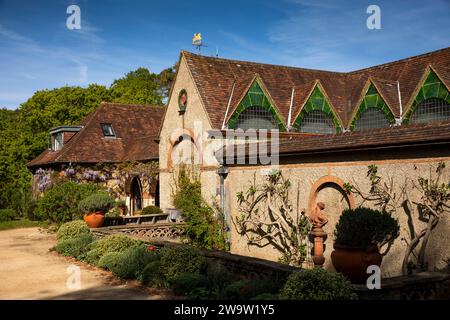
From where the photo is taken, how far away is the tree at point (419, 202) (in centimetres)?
997

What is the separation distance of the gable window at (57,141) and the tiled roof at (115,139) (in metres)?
0.43

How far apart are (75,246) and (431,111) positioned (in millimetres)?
14366

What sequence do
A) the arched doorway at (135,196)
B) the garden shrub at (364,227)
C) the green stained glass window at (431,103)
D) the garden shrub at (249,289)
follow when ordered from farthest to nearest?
the arched doorway at (135,196) < the green stained glass window at (431,103) < the garden shrub at (364,227) < the garden shrub at (249,289)

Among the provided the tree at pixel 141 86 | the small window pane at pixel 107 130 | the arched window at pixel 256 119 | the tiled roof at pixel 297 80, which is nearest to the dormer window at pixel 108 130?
the small window pane at pixel 107 130

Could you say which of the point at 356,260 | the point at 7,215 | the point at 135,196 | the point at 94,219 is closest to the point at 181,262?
the point at 356,260

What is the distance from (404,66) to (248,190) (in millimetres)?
12212

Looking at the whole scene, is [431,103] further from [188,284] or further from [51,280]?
[51,280]

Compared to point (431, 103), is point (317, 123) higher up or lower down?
lower down

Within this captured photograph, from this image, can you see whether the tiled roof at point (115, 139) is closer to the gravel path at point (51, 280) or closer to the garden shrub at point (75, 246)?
the garden shrub at point (75, 246)

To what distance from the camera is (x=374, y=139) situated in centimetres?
1133

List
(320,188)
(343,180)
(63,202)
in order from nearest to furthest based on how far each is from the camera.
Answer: (343,180) → (320,188) → (63,202)

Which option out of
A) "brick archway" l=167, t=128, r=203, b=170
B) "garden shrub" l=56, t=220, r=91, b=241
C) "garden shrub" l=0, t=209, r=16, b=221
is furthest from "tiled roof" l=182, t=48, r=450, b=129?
Answer: "garden shrub" l=0, t=209, r=16, b=221

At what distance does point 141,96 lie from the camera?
48312 mm

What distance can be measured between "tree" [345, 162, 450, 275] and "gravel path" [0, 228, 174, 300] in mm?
5534
